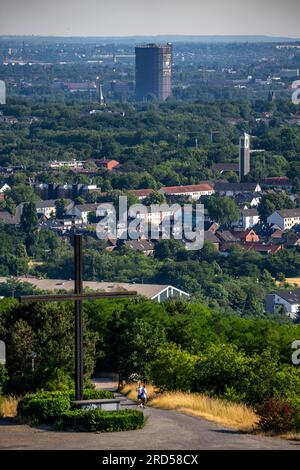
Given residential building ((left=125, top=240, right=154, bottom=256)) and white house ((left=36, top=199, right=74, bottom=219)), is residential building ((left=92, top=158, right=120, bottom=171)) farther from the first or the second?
residential building ((left=125, top=240, right=154, bottom=256))

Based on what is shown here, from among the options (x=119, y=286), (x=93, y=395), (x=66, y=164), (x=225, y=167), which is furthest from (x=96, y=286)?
(x=66, y=164)

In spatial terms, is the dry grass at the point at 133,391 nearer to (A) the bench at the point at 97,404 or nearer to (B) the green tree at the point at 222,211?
(A) the bench at the point at 97,404

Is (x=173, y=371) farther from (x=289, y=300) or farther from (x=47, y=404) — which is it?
(x=289, y=300)

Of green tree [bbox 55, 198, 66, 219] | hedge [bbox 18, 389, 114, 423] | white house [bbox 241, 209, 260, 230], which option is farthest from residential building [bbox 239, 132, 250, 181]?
hedge [bbox 18, 389, 114, 423]

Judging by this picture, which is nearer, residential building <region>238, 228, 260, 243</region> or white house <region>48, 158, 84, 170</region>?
residential building <region>238, 228, 260, 243</region>
